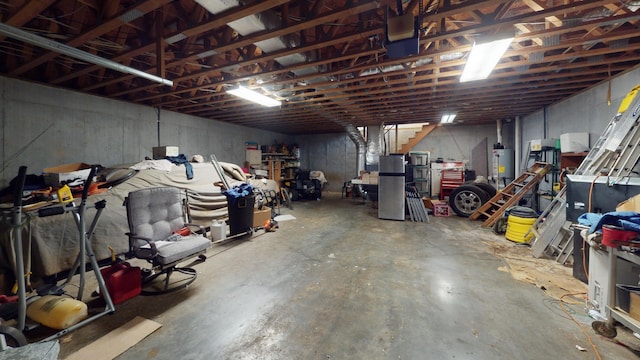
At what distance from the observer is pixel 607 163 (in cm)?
272

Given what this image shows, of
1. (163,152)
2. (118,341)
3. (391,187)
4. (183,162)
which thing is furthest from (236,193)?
(391,187)

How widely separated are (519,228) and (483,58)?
2.85 meters

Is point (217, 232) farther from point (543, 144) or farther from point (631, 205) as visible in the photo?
point (543, 144)

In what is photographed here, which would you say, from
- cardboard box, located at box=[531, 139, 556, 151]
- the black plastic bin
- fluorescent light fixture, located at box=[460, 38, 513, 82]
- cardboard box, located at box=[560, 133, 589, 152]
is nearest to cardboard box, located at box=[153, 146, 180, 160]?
the black plastic bin

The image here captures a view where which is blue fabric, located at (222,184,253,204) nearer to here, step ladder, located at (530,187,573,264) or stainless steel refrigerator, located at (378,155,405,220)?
stainless steel refrigerator, located at (378,155,405,220)

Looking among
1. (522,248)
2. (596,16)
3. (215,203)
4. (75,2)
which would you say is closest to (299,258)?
(215,203)

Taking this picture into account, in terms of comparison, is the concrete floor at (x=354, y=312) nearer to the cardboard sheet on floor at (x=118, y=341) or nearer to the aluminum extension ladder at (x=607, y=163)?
the cardboard sheet on floor at (x=118, y=341)

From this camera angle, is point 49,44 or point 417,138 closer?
point 49,44

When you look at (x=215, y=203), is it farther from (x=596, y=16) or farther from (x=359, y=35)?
(x=596, y=16)

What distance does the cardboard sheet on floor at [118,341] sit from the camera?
1601 millimetres

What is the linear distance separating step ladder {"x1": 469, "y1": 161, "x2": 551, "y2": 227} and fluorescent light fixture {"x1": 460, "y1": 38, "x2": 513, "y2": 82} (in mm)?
2740

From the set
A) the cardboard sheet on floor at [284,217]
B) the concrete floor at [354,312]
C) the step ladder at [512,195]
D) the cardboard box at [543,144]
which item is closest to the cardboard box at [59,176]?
the concrete floor at [354,312]

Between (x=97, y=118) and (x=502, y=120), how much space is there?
35.8ft

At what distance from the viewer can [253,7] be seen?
207 centimetres
